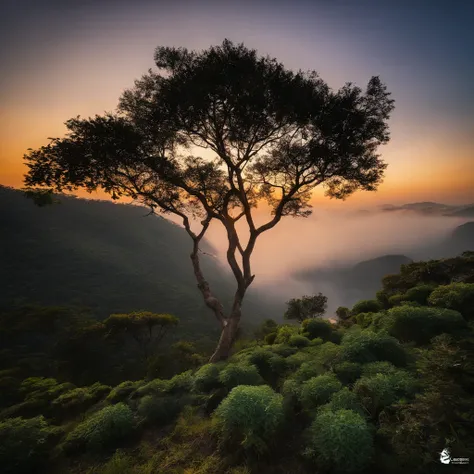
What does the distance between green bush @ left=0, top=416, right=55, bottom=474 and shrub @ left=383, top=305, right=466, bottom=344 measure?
1135 centimetres

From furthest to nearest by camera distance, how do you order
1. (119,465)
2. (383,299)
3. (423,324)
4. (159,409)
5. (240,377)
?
(383,299)
(423,324)
(240,377)
(159,409)
(119,465)

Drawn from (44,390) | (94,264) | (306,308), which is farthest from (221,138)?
(94,264)

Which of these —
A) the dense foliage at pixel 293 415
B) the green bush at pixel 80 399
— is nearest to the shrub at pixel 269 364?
the dense foliage at pixel 293 415

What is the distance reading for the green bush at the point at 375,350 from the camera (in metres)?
7.29

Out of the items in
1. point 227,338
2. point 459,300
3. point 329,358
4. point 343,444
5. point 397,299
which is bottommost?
point 227,338

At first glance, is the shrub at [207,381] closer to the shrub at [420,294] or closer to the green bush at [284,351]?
the green bush at [284,351]

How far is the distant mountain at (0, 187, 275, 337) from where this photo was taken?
8425 centimetres

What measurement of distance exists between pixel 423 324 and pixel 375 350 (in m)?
2.53

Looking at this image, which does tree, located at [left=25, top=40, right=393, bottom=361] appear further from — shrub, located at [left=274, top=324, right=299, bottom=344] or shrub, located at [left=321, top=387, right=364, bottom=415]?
shrub, located at [left=321, top=387, right=364, bottom=415]

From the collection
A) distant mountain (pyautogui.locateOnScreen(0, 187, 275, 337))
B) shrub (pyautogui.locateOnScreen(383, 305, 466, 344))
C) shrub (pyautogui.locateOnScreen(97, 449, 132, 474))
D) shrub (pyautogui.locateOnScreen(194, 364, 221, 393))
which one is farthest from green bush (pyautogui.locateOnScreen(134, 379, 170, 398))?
distant mountain (pyautogui.locateOnScreen(0, 187, 275, 337))

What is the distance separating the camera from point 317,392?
Result: 6152mm

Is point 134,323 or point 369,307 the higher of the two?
point 369,307

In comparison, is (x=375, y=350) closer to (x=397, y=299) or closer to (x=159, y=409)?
(x=159, y=409)

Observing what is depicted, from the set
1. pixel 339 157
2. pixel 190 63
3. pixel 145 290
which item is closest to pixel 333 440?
pixel 339 157
